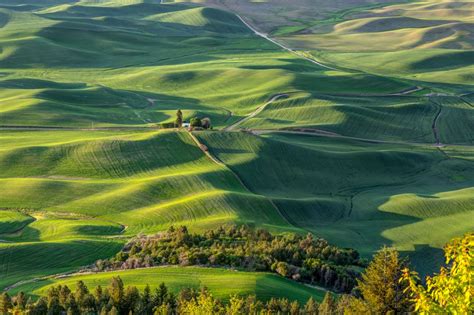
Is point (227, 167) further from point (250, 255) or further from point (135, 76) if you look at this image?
point (135, 76)

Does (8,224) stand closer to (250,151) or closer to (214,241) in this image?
(214,241)

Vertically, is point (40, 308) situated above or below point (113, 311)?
below

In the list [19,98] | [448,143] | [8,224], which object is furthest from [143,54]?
[8,224]

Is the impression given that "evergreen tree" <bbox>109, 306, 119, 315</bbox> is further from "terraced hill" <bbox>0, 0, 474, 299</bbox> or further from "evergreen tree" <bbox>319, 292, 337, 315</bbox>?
"evergreen tree" <bbox>319, 292, 337, 315</bbox>

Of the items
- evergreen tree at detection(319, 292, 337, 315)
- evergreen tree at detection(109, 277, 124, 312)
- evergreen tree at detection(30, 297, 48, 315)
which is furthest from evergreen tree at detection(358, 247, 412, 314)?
evergreen tree at detection(30, 297, 48, 315)

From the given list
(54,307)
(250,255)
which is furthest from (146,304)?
(250,255)

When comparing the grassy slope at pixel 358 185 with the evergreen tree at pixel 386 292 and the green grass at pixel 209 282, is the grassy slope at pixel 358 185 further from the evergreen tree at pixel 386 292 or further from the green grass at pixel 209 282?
the evergreen tree at pixel 386 292
